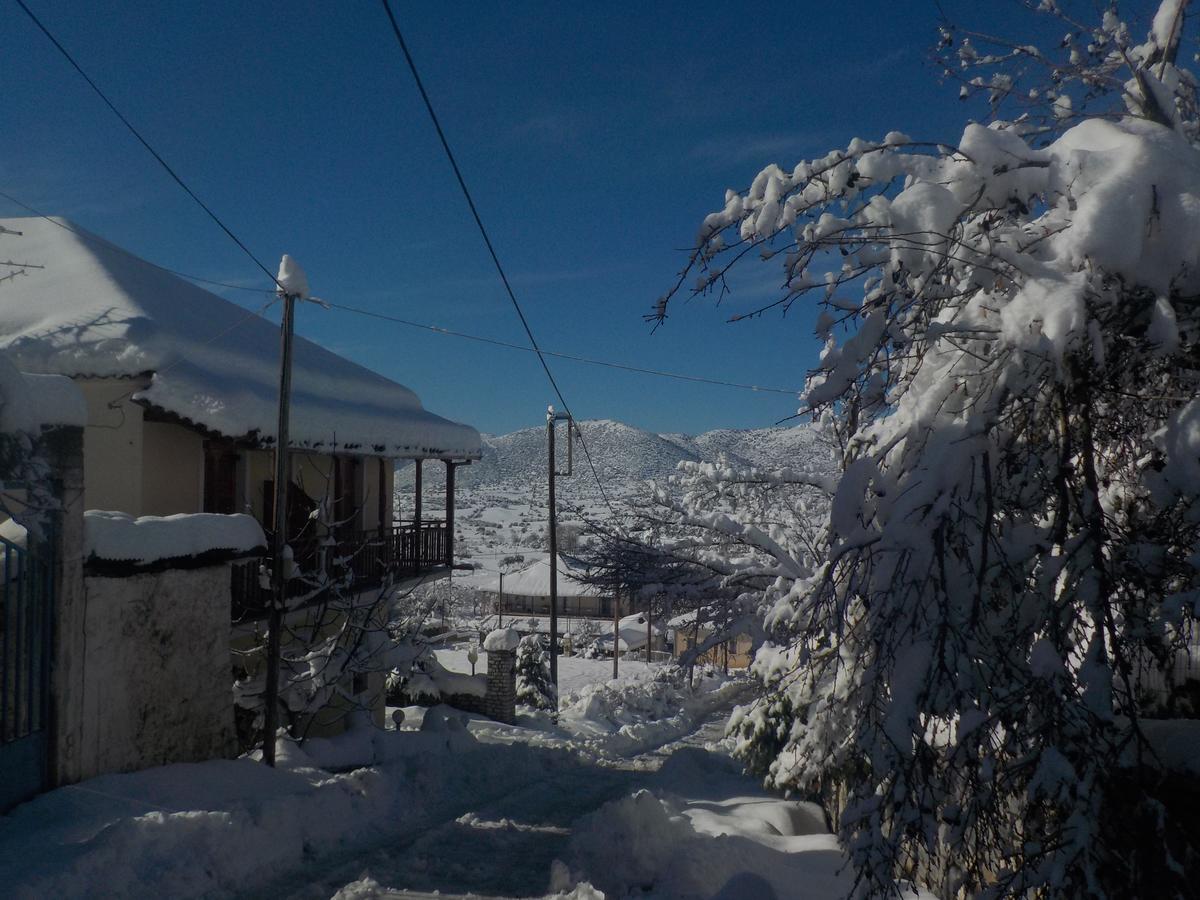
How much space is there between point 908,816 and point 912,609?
76cm

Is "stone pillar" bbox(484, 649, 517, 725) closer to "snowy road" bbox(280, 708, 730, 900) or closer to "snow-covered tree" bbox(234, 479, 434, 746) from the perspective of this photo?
"snow-covered tree" bbox(234, 479, 434, 746)

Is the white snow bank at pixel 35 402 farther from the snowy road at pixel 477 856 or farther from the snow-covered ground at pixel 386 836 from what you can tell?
the snowy road at pixel 477 856

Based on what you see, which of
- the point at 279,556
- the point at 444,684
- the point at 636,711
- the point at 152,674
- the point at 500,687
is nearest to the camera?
the point at 152,674

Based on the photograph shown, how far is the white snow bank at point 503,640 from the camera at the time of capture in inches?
784

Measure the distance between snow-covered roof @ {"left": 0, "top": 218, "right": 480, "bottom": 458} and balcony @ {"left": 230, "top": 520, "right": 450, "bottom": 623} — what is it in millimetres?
1499

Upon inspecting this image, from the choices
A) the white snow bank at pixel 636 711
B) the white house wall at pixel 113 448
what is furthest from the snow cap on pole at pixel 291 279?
the white snow bank at pixel 636 711

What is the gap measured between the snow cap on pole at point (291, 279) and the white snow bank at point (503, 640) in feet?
37.7

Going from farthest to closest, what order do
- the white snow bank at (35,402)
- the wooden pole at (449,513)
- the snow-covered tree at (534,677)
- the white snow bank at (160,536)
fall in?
the snow-covered tree at (534,677) < the wooden pole at (449,513) < the white snow bank at (160,536) < the white snow bank at (35,402)

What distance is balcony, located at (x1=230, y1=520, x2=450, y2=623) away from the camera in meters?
11.0

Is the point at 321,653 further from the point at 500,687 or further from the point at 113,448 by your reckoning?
the point at 500,687

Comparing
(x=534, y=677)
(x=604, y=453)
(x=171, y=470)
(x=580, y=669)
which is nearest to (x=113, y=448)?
(x=171, y=470)

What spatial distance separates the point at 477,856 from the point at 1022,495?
566cm

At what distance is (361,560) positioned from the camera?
15.0m

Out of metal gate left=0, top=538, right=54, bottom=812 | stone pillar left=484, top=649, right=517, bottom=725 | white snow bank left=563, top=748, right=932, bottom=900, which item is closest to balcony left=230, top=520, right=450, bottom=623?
metal gate left=0, top=538, right=54, bottom=812
